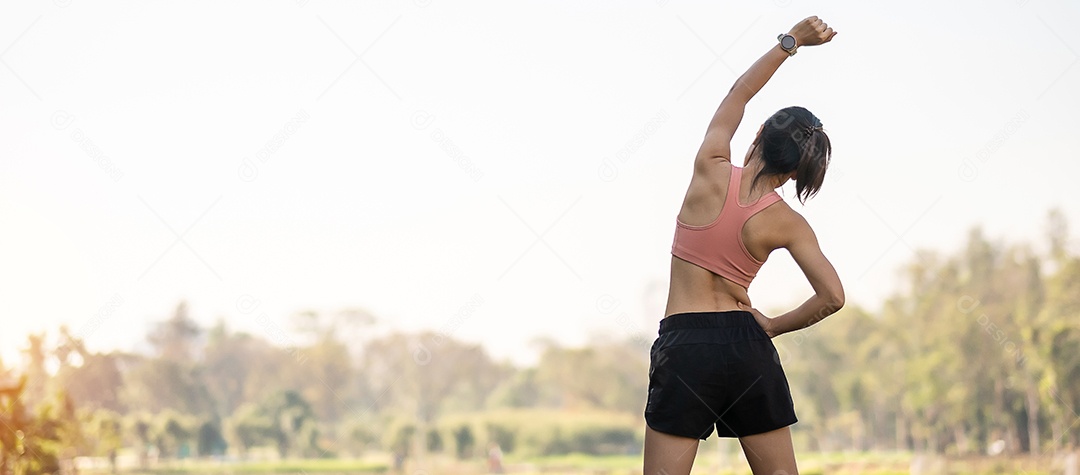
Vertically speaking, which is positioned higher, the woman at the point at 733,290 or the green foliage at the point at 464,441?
the green foliage at the point at 464,441

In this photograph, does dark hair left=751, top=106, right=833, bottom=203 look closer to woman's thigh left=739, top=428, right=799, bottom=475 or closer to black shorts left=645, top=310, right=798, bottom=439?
black shorts left=645, top=310, right=798, bottom=439

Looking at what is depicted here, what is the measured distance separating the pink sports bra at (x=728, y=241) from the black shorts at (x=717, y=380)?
109 mm

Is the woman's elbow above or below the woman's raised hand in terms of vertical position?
below

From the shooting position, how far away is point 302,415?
120 feet

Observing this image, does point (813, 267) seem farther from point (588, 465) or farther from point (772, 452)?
point (588, 465)

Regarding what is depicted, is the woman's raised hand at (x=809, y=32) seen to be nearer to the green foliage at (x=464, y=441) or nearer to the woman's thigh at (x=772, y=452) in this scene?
the woman's thigh at (x=772, y=452)

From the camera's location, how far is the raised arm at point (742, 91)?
2.64m

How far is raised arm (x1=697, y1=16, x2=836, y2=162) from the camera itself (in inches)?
104

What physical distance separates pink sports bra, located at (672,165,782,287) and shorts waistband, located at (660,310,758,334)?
0.26ft

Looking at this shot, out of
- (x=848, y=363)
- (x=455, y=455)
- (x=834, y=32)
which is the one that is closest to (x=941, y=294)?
(x=848, y=363)

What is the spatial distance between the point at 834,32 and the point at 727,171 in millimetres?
508

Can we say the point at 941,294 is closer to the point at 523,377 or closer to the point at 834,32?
the point at 523,377

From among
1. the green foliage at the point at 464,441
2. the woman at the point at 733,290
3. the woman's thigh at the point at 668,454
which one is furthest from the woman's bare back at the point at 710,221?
the green foliage at the point at 464,441

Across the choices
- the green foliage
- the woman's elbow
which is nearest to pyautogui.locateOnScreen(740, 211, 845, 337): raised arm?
the woman's elbow
